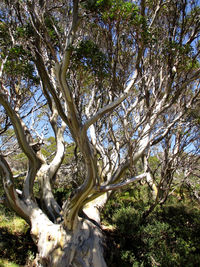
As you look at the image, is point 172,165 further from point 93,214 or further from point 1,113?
point 1,113

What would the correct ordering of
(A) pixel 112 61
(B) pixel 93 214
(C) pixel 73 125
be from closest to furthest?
(C) pixel 73 125 → (A) pixel 112 61 → (B) pixel 93 214

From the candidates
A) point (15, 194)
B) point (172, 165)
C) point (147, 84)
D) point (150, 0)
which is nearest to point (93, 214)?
point (15, 194)

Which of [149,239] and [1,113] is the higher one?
[1,113]

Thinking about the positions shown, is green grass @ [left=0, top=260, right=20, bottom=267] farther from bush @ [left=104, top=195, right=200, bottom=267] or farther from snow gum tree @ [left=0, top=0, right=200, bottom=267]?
bush @ [left=104, top=195, right=200, bottom=267]

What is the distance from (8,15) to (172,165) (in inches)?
238

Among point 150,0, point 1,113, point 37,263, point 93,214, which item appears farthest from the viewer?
point 1,113

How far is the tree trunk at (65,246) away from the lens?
10.8 ft

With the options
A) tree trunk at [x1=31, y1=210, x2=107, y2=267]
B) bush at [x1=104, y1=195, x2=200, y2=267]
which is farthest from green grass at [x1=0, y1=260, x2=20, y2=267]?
bush at [x1=104, y1=195, x2=200, y2=267]

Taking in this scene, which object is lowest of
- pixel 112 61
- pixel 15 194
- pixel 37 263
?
pixel 37 263

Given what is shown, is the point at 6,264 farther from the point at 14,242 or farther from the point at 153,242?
the point at 153,242

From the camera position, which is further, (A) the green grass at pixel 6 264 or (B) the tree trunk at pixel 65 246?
(A) the green grass at pixel 6 264

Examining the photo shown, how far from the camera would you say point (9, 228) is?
5.45 meters

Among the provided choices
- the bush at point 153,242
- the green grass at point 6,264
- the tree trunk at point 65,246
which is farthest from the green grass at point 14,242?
the bush at point 153,242

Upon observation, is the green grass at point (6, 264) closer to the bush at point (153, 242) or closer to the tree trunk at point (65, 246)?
the tree trunk at point (65, 246)
